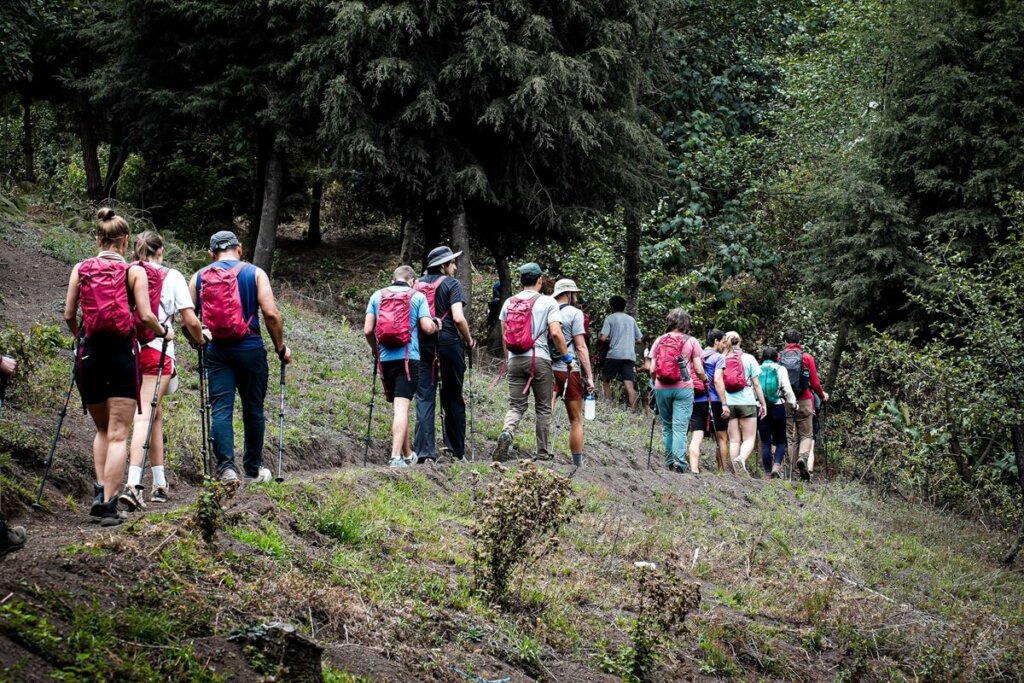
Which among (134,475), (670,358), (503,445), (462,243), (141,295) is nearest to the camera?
(141,295)

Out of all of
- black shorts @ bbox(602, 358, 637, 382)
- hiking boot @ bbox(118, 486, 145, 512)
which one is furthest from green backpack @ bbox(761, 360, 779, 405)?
hiking boot @ bbox(118, 486, 145, 512)

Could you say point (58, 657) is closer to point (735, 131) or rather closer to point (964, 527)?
point (964, 527)

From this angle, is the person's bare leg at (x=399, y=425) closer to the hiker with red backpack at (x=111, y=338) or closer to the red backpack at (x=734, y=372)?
the hiker with red backpack at (x=111, y=338)

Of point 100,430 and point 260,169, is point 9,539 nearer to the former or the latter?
point 100,430

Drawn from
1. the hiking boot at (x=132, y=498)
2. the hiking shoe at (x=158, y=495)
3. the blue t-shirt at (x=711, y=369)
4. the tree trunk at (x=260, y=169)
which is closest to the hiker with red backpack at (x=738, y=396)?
the blue t-shirt at (x=711, y=369)

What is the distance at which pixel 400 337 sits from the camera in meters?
10.8

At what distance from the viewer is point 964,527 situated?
16.8 metres

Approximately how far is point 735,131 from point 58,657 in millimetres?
29821

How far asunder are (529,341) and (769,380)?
21.0 feet

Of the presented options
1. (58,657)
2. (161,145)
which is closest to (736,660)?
(58,657)

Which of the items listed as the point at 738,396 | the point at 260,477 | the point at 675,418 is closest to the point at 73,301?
the point at 260,477

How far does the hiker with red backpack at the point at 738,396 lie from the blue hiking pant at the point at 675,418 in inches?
32.7

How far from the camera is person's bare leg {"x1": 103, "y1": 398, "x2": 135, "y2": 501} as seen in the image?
24.9 ft

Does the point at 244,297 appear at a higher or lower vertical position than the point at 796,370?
higher
